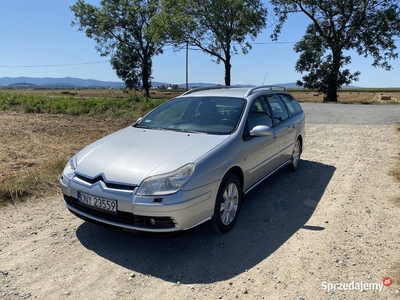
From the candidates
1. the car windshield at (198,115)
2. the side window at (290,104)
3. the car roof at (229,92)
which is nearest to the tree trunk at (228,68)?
the side window at (290,104)

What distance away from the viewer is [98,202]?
312 cm

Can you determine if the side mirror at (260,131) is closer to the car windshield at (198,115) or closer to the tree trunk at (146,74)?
the car windshield at (198,115)

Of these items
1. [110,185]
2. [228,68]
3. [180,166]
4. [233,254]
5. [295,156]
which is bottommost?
[233,254]

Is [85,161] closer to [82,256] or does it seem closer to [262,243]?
[82,256]

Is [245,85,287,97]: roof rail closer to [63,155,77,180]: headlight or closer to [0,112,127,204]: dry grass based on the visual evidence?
[63,155,77,180]: headlight

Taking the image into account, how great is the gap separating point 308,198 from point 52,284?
353cm

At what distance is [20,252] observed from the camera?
3271mm

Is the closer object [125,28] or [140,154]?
[140,154]

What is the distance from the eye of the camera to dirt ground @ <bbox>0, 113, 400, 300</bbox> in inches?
106

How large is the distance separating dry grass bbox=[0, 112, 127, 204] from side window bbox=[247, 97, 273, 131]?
3.13 metres

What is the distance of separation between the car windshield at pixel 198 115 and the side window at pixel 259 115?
174mm

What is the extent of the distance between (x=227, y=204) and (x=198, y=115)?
1.43 meters

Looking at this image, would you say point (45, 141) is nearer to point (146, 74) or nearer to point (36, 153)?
point (36, 153)

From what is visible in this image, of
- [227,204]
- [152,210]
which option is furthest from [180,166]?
[227,204]
